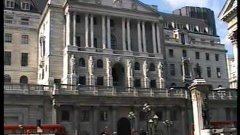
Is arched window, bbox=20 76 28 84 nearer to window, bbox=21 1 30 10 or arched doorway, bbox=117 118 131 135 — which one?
window, bbox=21 1 30 10

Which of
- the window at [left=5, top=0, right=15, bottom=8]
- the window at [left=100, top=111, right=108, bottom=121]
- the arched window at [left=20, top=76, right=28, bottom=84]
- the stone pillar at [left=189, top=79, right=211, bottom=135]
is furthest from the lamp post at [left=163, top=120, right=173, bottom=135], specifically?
the window at [left=5, top=0, right=15, bottom=8]

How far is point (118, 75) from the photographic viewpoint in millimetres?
61188

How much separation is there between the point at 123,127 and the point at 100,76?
381 inches

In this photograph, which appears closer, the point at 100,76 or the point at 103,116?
the point at 103,116

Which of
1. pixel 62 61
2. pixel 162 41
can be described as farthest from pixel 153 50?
pixel 62 61

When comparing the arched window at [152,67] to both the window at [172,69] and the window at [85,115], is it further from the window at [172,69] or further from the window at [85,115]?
the window at [85,115]

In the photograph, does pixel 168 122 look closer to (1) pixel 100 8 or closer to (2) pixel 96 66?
(2) pixel 96 66

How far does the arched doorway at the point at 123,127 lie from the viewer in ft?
173

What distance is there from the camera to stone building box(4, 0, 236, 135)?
49.0 metres

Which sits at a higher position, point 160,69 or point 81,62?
point 81,62

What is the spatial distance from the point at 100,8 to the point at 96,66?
1024 cm

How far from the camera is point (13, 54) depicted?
207 ft

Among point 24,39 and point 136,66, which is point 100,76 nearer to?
point 136,66

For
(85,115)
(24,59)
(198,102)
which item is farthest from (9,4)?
(198,102)
